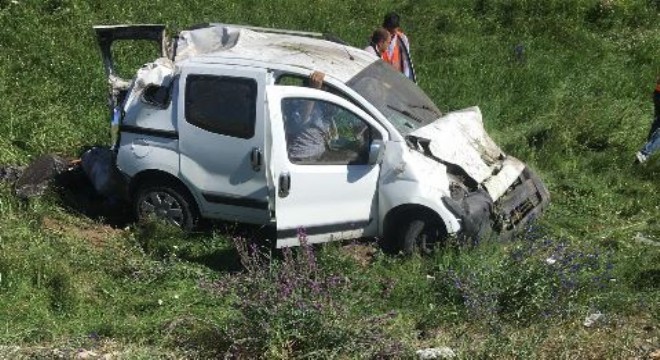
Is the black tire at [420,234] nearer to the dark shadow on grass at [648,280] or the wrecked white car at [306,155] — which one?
the wrecked white car at [306,155]

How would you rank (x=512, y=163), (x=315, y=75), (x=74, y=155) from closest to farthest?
(x=315, y=75) < (x=512, y=163) < (x=74, y=155)

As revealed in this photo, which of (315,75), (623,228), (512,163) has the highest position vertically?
(315,75)

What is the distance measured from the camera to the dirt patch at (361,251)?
7.67 m

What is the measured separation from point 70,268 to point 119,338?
147 centimetres

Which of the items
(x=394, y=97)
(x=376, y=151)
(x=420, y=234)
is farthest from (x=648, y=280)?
(x=394, y=97)

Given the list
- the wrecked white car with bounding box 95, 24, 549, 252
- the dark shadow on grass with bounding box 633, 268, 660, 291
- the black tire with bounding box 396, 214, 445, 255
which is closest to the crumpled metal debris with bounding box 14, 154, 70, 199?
the wrecked white car with bounding box 95, 24, 549, 252

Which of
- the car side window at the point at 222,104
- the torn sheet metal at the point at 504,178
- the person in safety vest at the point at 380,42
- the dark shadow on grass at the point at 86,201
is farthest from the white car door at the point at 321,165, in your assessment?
the person in safety vest at the point at 380,42

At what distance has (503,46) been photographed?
14328 mm

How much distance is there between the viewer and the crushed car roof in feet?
26.3

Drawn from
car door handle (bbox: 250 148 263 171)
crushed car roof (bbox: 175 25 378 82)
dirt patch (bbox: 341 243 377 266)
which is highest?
crushed car roof (bbox: 175 25 378 82)

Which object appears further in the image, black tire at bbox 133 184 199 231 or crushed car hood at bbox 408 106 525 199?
black tire at bbox 133 184 199 231

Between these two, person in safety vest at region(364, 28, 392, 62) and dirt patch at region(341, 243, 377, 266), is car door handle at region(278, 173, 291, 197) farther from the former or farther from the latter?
person in safety vest at region(364, 28, 392, 62)

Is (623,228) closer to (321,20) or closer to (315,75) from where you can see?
(315,75)

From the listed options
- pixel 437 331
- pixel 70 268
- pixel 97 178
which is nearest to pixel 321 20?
pixel 97 178
